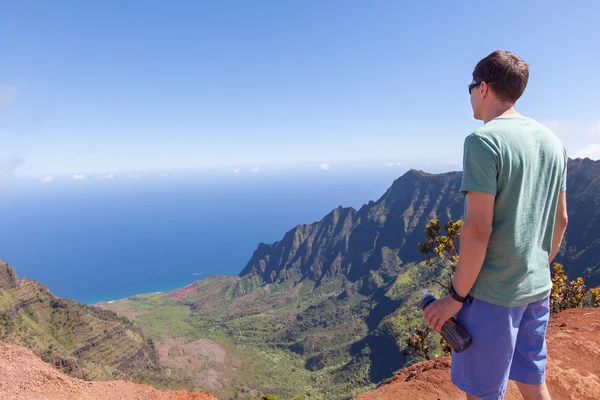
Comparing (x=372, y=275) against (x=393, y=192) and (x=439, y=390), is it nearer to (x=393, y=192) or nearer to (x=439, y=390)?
(x=393, y=192)

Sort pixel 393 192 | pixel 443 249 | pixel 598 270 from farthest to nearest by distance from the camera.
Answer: pixel 393 192 → pixel 598 270 → pixel 443 249

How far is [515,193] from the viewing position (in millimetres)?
2271

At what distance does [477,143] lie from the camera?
2.22 m

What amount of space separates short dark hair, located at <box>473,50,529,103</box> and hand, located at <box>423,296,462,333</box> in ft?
5.07

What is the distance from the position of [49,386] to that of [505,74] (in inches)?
290

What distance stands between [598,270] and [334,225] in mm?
132126

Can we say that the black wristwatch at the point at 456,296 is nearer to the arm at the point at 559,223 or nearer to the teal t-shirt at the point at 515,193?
the teal t-shirt at the point at 515,193

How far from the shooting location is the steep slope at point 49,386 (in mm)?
5246

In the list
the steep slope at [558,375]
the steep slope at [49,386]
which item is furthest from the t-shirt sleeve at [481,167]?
the steep slope at [49,386]

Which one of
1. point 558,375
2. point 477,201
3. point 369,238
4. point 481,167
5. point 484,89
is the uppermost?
point 484,89

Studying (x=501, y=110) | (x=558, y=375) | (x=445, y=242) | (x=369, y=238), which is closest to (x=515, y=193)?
(x=501, y=110)

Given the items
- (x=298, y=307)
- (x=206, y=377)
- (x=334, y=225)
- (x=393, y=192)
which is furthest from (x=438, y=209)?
(x=206, y=377)

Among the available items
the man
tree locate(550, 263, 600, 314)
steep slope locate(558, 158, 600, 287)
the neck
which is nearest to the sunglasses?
the man

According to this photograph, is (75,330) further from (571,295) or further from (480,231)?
(480,231)
